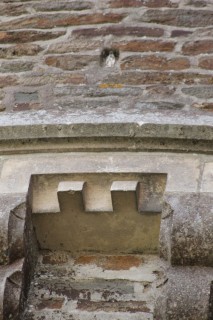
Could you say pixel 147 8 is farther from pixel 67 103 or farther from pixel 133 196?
pixel 133 196

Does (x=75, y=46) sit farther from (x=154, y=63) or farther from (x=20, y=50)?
(x=154, y=63)

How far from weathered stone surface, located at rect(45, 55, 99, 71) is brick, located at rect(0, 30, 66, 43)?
12cm

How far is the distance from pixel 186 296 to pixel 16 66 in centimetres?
141

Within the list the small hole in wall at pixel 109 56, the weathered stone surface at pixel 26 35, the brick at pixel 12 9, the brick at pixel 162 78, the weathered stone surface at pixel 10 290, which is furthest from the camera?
the brick at pixel 12 9

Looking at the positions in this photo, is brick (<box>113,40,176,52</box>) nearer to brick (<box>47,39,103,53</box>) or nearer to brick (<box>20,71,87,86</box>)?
brick (<box>47,39,103,53</box>)

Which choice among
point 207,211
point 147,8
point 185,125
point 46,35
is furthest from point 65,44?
point 207,211

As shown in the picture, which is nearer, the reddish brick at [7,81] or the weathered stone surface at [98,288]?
the weathered stone surface at [98,288]

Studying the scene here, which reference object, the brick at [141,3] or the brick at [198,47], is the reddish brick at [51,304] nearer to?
the brick at [198,47]

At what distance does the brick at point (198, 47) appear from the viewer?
4.20 m

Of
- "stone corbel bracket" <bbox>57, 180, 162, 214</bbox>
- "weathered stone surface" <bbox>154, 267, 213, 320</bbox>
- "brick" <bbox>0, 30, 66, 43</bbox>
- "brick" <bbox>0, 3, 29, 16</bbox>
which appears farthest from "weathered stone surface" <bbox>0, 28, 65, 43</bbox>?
"weathered stone surface" <bbox>154, 267, 213, 320</bbox>

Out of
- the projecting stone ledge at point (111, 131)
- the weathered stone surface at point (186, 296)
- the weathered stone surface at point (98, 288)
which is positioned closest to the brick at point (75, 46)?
the projecting stone ledge at point (111, 131)

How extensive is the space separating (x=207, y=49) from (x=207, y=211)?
3.18ft

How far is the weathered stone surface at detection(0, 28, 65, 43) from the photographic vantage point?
4309 millimetres

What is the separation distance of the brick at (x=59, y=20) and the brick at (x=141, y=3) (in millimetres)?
58
